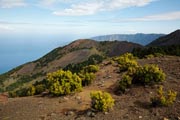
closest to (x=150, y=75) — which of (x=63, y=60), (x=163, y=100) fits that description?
(x=163, y=100)

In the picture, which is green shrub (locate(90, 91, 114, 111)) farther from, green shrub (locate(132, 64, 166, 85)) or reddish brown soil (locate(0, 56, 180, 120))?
green shrub (locate(132, 64, 166, 85))

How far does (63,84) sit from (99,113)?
4.85 metres

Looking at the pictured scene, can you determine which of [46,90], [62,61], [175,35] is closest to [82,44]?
[62,61]

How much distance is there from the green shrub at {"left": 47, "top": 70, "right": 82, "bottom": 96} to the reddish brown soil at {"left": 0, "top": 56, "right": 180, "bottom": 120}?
49 centimetres

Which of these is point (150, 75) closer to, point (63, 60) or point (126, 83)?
point (126, 83)

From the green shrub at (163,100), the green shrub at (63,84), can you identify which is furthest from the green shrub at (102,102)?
the green shrub at (63,84)

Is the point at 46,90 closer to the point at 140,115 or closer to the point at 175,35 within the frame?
the point at 140,115

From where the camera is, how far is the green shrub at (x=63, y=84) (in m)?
16.8

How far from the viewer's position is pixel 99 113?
12.9 meters

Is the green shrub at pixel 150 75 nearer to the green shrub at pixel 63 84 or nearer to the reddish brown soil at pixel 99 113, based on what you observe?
the reddish brown soil at pixel 99 113

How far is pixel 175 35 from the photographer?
149875 mm

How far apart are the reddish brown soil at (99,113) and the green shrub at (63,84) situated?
0.49 m

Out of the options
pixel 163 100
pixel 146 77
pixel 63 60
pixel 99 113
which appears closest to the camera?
pixel 163 100

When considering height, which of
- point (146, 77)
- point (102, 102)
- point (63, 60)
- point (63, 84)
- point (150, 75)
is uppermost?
point (150, 75)
